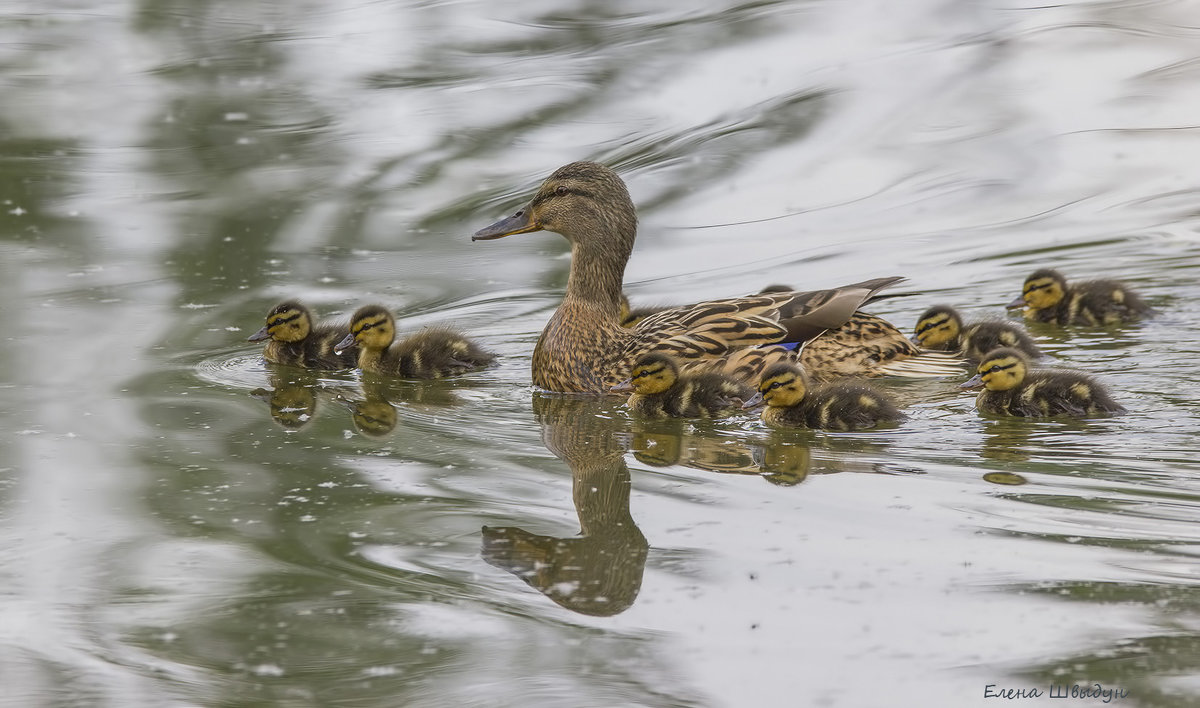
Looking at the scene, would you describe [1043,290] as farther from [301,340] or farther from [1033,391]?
[301,340]

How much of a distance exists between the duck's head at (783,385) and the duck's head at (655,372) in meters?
0.33

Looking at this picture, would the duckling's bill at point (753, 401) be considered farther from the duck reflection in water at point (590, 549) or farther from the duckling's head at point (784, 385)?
the duck reflection in water at point (590, 549)

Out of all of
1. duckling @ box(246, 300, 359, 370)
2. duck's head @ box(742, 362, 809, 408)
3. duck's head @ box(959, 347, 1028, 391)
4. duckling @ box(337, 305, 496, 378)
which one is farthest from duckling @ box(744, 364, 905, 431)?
duckling @ box(246, 300, 359, 370)

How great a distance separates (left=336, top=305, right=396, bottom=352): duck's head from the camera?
19.4 ft

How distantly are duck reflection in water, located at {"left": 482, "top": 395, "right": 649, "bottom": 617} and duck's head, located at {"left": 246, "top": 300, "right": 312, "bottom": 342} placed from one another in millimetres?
1570

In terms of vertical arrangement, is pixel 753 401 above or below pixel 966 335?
below

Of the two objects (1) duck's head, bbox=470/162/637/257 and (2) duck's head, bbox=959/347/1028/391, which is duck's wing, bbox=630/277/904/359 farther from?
(2) duck's head, bbox=959/347/1028/391

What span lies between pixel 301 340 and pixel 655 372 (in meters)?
1.55

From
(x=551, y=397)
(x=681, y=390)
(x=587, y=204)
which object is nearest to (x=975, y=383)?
(x=681, y=390)

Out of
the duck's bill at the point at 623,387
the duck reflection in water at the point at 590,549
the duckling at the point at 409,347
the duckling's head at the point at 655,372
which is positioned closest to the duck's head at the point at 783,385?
the duckling's head at the point at 655,372

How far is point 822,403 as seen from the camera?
505 cm

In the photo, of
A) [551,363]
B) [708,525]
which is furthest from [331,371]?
[708,525]

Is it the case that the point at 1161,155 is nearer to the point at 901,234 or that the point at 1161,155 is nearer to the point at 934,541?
the point at 901,234

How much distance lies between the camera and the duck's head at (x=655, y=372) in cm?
529
